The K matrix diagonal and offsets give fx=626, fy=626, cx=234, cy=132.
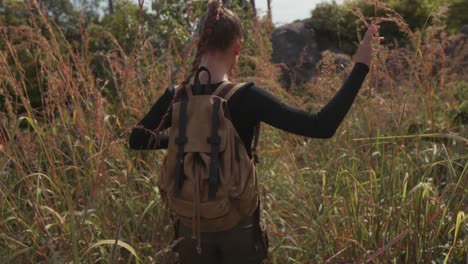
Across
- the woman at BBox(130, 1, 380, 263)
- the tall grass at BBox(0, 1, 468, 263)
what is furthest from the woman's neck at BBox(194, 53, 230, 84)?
the tall grass at BBox(0, 1, 468, 263)

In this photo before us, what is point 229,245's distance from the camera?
2.07m

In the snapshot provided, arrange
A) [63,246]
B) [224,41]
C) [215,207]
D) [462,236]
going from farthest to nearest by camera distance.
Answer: [462,236] < [63,246] < [224,41] < [215,207]

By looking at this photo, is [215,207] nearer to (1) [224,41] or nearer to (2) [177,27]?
(1) [224,41]

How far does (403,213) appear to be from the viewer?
266 centimetres

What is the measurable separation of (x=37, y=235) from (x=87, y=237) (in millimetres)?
286

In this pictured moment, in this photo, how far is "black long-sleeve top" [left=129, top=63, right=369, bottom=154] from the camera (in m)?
1.89

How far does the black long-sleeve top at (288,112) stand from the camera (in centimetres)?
189

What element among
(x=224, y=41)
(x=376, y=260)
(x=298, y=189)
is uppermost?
(x=224, y=41)

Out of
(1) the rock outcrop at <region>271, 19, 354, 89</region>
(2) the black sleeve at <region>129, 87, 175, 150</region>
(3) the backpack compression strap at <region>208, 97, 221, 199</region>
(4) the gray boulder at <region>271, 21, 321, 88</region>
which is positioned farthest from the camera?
(4) the gray boulder at <region>271, 21, 321, 88</region>

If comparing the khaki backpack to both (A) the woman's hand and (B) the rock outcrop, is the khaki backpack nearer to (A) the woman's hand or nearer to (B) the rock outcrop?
(A) the woman's hand

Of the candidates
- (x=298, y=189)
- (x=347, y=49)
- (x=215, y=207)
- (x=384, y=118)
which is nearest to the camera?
(x=215, y=207)

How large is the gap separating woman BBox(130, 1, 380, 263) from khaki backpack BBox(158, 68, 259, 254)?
66 mm

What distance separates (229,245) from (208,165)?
32 centimetres

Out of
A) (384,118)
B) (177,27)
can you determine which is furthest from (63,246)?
(177,27)
